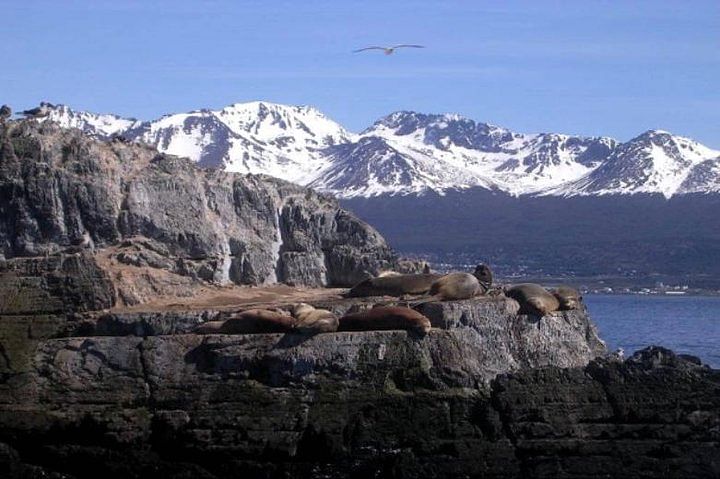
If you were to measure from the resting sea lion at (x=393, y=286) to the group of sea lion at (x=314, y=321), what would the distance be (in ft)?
9.49

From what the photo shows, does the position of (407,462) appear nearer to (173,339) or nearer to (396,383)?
(396,383)

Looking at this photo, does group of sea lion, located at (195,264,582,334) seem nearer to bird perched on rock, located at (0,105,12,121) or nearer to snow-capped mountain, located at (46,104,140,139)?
bird perched on rock, located at (0,105,12,121)

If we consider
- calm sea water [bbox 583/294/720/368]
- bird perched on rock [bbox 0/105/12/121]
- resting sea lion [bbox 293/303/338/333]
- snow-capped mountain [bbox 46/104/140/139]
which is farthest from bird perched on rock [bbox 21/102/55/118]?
snow-capped mountain [bbox 46/104/140/139]

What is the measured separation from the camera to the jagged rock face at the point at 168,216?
3478 cm

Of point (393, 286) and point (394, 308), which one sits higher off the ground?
point (393, 286)

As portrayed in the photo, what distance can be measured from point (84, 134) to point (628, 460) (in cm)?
1423

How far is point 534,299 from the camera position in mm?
33688

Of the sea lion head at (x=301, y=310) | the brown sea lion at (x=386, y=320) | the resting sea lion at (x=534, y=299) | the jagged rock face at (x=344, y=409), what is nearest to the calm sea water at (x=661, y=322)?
the resting sea lion at (x=534, y=299)

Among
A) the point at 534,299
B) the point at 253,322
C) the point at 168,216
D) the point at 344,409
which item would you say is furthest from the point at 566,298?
the point at 168,216

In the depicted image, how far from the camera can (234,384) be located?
3077 cm

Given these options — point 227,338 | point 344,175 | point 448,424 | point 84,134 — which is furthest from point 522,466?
point 344,175

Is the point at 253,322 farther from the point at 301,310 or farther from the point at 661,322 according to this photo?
the point at 661,322

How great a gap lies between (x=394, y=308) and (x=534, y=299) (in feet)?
11.4

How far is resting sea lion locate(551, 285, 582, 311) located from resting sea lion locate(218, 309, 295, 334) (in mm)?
6126
